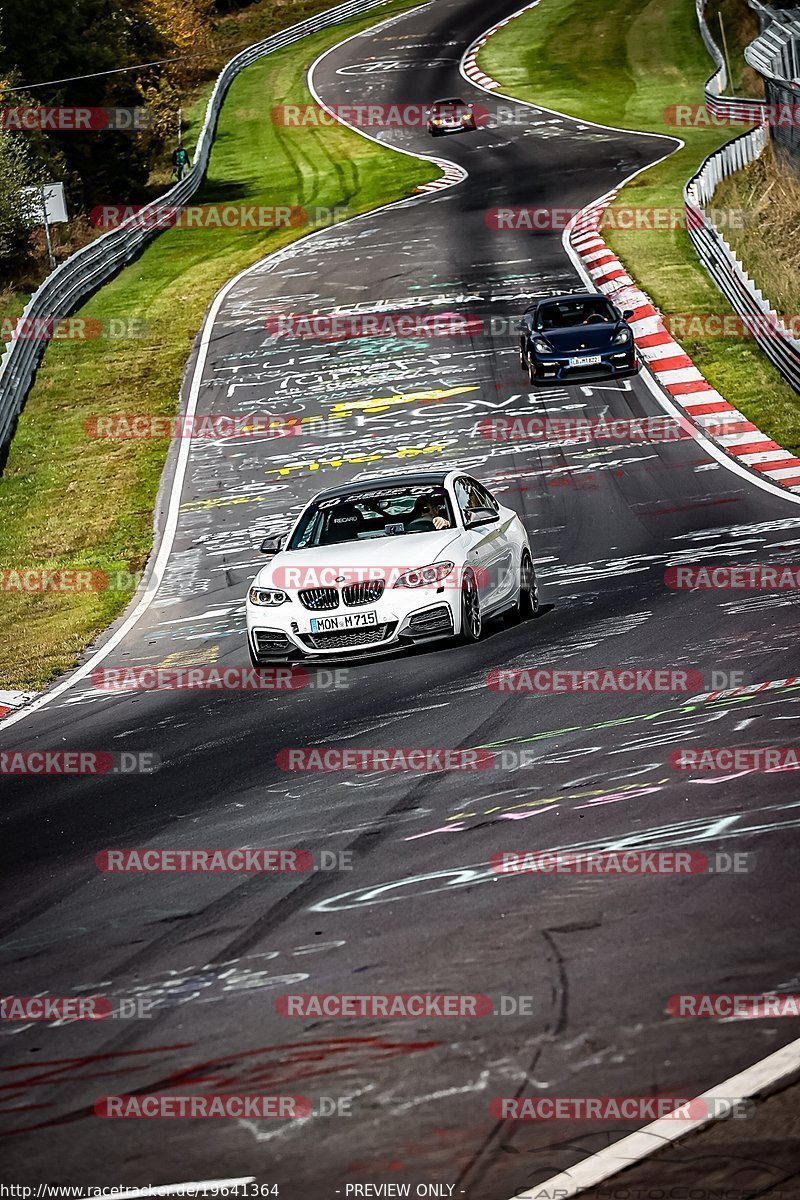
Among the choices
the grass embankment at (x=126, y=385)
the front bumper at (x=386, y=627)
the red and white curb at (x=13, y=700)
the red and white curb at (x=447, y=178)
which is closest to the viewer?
the front bumper at (x=386, y=627)

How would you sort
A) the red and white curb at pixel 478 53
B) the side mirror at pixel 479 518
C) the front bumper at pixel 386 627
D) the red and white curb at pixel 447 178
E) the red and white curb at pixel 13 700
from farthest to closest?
the red and white curb at pixel 478 53 < the red and white curb at pixel 447 178 < the red and white curb at pixel 13 700 < the side mirror at pixel 479 518 < the front bumper at pixel 386 627

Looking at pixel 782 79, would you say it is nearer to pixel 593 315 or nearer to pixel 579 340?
pixel 593 315

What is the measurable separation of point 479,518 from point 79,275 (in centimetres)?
2642

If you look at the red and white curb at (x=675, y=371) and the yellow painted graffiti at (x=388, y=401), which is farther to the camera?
the yellow painted graffiti at (x=388, y=401)

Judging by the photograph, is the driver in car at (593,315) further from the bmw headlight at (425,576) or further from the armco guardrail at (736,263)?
the bmw headlight at (425,576)

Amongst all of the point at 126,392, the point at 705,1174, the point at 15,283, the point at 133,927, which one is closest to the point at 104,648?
the point at 133,927

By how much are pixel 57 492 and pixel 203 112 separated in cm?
4111

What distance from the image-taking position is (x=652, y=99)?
57.1 m

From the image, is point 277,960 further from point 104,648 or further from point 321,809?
point 104,648

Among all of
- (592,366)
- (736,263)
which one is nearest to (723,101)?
(736,263)

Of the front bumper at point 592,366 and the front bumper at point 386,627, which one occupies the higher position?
the front bumper at point 386,627

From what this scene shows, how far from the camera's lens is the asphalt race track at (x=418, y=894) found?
521 cm

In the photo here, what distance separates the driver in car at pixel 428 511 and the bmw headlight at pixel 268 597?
1539mm

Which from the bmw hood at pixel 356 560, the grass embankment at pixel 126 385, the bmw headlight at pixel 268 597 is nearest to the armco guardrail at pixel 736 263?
the grass embankment at pixel 126 385
